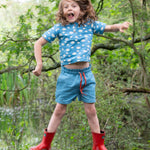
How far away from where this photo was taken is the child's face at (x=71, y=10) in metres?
2.38

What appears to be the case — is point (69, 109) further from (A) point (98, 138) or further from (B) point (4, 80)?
(B) point (4, 80)

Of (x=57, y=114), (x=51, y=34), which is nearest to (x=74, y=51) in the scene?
(x=51, y=34)

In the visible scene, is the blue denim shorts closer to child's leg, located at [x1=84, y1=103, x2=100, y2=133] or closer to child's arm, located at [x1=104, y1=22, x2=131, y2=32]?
child's leg, located at [x1=84, y1=103, x2=100, y2=133]

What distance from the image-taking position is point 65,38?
241cm

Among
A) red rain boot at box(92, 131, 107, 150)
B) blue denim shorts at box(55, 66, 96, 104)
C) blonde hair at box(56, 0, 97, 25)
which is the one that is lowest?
red rain boot at box(92, 131, 107, 150)

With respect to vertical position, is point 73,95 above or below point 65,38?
below

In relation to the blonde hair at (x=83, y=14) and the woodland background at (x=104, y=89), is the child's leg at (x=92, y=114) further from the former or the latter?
the woodland background at (x=104, y=89)

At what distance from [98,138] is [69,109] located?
5.69 feet

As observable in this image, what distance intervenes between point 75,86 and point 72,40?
0.43 meters

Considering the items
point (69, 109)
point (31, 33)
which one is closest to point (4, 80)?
point (31, 33)

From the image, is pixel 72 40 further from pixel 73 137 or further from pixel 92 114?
pixel 73 137

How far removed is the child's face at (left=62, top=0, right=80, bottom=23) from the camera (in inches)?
93.8

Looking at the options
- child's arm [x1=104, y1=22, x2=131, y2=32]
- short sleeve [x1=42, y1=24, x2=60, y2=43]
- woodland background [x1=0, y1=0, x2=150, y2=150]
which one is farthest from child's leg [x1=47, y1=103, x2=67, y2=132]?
child's arm [x1=104, y1=22, x2=131, y2=32]

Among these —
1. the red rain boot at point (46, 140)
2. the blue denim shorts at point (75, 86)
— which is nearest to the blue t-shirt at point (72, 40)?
the blue denim shorts at point (75, 86)
